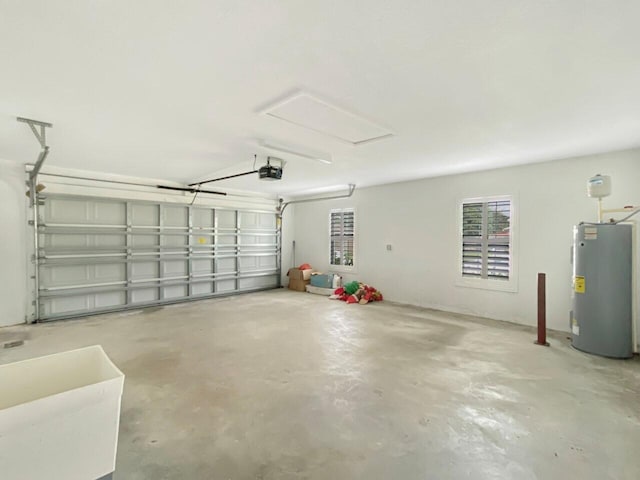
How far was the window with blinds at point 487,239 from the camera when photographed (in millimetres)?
4945

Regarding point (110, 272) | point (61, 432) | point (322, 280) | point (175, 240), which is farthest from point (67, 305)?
point (61, 432)

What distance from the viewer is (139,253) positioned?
5.98 meters

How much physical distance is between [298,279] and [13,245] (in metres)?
5.21

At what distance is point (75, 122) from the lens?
10.1 feet

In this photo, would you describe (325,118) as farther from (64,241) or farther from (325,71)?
(64,241)

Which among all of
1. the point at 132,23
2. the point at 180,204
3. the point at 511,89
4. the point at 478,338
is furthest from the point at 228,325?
the point at 511,89

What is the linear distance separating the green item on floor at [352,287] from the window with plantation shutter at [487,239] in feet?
7.06

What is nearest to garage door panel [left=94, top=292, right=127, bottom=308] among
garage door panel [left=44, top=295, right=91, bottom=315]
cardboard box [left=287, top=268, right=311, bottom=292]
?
garage door panel [left=44, top=295, right=91, bottom=315]

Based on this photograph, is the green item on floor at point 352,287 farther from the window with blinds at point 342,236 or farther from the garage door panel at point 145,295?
the garage door panel at point 145,295

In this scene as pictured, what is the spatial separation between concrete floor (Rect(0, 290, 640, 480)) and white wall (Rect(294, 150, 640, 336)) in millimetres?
709

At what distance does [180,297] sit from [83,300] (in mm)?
1652

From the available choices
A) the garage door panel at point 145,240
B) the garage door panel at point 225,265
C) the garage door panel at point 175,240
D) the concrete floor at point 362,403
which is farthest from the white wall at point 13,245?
the garage door panel at point 225,265

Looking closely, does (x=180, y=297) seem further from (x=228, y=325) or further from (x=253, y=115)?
(x=253, y=115)

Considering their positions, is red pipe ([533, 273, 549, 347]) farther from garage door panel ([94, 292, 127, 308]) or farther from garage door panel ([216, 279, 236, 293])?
garage door panel ([94, 292, 127, 308])
